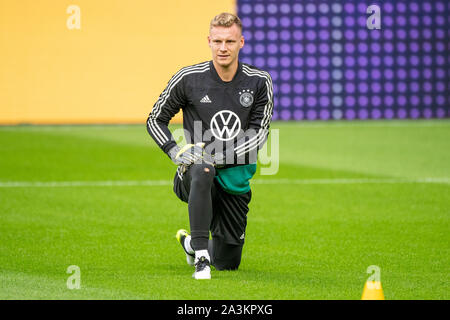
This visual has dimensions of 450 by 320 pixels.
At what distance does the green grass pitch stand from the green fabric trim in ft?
1.72

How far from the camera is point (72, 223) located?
748cm

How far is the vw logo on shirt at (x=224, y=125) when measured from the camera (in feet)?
18.0

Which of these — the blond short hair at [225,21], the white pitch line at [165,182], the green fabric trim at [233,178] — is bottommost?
the white pitch line at [165,182]

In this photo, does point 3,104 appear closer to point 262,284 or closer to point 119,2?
point 119,2

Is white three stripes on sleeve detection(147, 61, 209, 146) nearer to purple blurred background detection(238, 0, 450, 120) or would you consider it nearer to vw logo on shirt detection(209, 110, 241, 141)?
vw logo on shirt detection(209, 110, 241, 141)

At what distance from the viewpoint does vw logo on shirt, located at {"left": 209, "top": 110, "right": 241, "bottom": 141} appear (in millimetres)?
5492

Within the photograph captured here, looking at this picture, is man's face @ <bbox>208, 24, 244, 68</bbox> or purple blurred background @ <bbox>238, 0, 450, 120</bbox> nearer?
man's face @ <bbox>208, 24, 244, 68</bbox>

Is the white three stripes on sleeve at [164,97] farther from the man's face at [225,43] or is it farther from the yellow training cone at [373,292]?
the yellow training cone at [373,292]

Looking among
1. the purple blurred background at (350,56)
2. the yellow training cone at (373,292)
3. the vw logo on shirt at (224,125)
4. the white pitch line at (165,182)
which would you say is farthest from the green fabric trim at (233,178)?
the purple blurred background at (350,56)

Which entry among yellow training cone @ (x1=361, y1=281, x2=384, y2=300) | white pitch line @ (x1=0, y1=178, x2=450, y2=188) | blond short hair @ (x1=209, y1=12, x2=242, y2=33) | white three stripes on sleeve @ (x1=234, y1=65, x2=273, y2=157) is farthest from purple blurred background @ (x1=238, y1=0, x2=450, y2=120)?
yellow training cone @ (x1=361, y1=281, x2=384, y2=300)

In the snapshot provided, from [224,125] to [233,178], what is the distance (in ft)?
1.11

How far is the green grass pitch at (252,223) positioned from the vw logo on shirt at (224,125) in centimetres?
85

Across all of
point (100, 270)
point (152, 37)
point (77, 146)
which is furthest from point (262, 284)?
point (152, 37)
